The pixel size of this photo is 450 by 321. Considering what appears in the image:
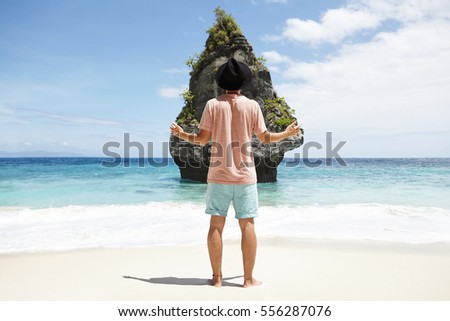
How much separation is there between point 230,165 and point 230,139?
26 centimetres

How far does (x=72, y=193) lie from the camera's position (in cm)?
1503

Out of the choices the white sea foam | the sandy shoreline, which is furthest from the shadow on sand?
the white sea foam

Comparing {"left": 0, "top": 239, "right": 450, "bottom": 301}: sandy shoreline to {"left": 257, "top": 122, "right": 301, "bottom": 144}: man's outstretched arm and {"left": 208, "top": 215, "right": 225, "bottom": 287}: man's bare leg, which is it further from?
{"left": 257, "top": 122, "right": 301, "bottom": 144}: man's outstretched arm

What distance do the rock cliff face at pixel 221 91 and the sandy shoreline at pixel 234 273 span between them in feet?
41.4

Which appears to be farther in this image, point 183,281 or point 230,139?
point 183,281

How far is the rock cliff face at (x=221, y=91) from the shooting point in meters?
17.8

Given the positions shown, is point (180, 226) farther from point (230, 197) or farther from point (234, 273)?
point (230, 197)

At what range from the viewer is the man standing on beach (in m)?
3.42

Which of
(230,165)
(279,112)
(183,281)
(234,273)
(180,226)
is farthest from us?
(279,112)

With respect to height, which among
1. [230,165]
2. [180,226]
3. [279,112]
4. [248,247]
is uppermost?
[279,112]

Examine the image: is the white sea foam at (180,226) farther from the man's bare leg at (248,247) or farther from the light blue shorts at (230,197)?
the light blue shorts at (230,197)

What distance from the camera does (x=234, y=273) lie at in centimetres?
399

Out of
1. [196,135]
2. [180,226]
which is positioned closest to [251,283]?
[196,135]

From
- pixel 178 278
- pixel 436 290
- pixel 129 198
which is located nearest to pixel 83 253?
pixel 178 278
